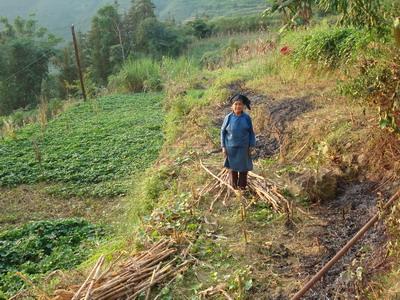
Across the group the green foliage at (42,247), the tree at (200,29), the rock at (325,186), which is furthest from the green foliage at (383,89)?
the tree at (200,29)

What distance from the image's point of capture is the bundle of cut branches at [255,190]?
523 centimetres

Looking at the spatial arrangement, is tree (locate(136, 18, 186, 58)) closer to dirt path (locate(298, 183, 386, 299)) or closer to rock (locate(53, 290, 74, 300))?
dirt path (locate(298, 183, 386, 299))

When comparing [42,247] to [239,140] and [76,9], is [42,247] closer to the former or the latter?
[239,140]

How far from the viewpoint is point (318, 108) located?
8.06 metres

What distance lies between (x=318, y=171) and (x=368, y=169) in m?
0.62

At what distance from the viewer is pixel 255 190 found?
566 cm

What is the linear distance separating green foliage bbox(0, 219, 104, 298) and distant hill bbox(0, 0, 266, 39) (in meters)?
63.1

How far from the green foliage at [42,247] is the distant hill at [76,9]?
63.1 m

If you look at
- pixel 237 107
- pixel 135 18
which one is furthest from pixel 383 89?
pixel 135 18

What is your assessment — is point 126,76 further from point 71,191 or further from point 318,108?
point 318,108

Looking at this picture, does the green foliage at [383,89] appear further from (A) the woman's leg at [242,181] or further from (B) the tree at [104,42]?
(B) the tree at [104,42]

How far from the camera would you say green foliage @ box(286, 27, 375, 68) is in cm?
885

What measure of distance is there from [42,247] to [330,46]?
6.73 meters

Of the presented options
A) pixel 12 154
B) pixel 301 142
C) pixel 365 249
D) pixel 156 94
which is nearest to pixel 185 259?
pixel 365 249
